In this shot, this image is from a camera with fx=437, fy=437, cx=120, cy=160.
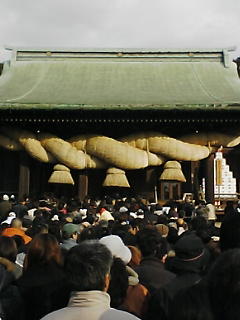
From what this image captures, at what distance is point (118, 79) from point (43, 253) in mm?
13877

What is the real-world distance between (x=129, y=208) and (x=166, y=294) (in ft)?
23.2

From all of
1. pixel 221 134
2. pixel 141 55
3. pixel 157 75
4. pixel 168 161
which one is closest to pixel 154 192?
pixel 168 161

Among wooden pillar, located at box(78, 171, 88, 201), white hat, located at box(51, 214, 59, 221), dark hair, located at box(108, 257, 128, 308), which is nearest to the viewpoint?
dark hair, located at box(108, 257, 128, 308)

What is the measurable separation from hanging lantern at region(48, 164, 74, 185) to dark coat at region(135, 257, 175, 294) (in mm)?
10209

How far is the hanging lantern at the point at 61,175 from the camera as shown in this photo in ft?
45.6

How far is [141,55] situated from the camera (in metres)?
18.6

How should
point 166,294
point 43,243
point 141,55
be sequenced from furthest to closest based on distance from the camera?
point 141,55 < point 43,243 < point 166,294

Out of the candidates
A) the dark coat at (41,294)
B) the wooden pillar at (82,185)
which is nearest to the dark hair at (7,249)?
the dark coat at (41,294)

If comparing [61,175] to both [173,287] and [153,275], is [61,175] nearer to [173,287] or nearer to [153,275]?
[153,275]

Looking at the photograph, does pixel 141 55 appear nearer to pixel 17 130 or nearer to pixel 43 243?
pixel 17 130

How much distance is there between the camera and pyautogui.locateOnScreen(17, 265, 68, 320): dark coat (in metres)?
3.06

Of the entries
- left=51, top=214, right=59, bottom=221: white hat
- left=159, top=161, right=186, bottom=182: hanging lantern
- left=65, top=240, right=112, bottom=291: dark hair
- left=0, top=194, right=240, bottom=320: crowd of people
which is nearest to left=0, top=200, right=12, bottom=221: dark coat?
left=51, top=214, right=59, bottom=221: white hat

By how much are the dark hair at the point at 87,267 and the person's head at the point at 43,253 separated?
917 mm

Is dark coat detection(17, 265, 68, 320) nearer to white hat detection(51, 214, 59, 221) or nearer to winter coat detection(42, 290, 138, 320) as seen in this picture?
winter coat detection(42, 290, 138, 320)
